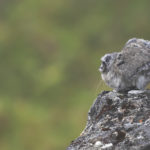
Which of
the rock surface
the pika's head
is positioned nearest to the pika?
the pika's head

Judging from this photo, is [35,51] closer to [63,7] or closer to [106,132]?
[63,7]

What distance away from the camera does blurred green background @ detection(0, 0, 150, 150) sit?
88.3 ft

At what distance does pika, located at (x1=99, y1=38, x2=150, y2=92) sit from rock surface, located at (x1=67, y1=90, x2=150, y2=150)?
380 mm

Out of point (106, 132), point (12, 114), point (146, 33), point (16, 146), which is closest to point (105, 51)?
point (146, 33)

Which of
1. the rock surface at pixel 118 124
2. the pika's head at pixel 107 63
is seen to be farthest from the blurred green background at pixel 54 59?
the rock surface at pixel 118 124

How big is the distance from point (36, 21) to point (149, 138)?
27387mm

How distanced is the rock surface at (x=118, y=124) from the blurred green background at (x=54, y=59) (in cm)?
1374

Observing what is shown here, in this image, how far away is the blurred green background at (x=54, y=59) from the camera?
2692 cm

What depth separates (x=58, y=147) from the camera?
24922 millimetres

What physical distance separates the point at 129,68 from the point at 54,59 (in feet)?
67.8

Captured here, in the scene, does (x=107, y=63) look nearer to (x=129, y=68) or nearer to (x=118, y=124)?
(x=129, y=68)

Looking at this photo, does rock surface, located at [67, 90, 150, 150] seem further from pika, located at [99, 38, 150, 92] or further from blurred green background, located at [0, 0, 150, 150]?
blurred green background, located at [0, 0, 150, 150]

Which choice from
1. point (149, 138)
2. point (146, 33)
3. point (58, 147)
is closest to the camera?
point (149, 138)

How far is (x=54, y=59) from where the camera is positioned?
31.9 metres
